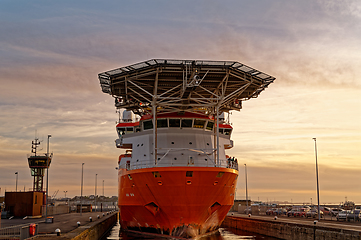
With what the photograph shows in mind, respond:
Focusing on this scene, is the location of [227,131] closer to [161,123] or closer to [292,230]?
[161,123]

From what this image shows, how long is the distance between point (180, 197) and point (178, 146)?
689cm

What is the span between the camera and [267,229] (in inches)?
1592

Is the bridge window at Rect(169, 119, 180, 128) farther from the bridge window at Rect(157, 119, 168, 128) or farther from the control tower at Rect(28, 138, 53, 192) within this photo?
the control tower at Rect(28, 138, 53, 192)

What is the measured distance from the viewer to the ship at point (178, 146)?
30.2 meters

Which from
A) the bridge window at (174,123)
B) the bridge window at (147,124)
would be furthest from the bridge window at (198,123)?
the bridge window at (147,124)

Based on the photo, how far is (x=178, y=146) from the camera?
117ft

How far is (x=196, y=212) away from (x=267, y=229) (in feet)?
44.3

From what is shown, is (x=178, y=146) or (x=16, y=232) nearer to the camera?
(x=16, y=232)

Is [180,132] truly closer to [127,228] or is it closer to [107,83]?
[107,83]

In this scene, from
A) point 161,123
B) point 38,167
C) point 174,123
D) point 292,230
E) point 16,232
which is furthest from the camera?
point 38,167

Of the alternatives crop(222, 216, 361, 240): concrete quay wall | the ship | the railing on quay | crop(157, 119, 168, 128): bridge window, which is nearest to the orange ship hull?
the ship

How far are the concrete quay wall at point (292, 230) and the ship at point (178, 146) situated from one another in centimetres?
628

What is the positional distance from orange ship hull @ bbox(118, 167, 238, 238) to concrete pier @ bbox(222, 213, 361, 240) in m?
6.95

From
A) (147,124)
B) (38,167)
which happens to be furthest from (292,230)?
(38,167)
